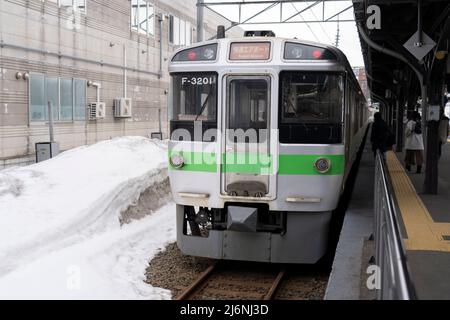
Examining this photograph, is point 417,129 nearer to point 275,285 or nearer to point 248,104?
point 248,104

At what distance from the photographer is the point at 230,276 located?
7211 mm

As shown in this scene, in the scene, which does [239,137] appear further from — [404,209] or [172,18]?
[172,18]

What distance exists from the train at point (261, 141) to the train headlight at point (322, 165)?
0.01m

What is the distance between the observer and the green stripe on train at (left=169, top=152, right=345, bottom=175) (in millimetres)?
6574

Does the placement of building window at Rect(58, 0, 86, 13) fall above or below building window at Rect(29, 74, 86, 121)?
above

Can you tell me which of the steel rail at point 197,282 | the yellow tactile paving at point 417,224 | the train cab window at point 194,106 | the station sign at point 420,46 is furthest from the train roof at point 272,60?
the station sign at point 420,46

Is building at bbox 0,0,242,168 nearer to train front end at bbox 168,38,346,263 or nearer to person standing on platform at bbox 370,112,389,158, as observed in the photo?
train front end at bbox 168,38,346,263

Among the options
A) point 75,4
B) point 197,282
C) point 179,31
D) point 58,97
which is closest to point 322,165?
point 197,282

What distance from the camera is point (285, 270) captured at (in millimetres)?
7262

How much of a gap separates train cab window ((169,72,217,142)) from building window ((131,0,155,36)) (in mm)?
14857

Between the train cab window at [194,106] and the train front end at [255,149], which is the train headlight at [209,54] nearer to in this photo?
the train front end at [255,149]

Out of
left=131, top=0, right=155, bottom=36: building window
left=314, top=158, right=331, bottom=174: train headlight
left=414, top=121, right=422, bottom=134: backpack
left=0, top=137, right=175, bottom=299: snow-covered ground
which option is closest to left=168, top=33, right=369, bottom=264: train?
left=314, top=158, right=331, bottom=174: train headlight

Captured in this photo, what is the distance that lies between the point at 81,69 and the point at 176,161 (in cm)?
1142
